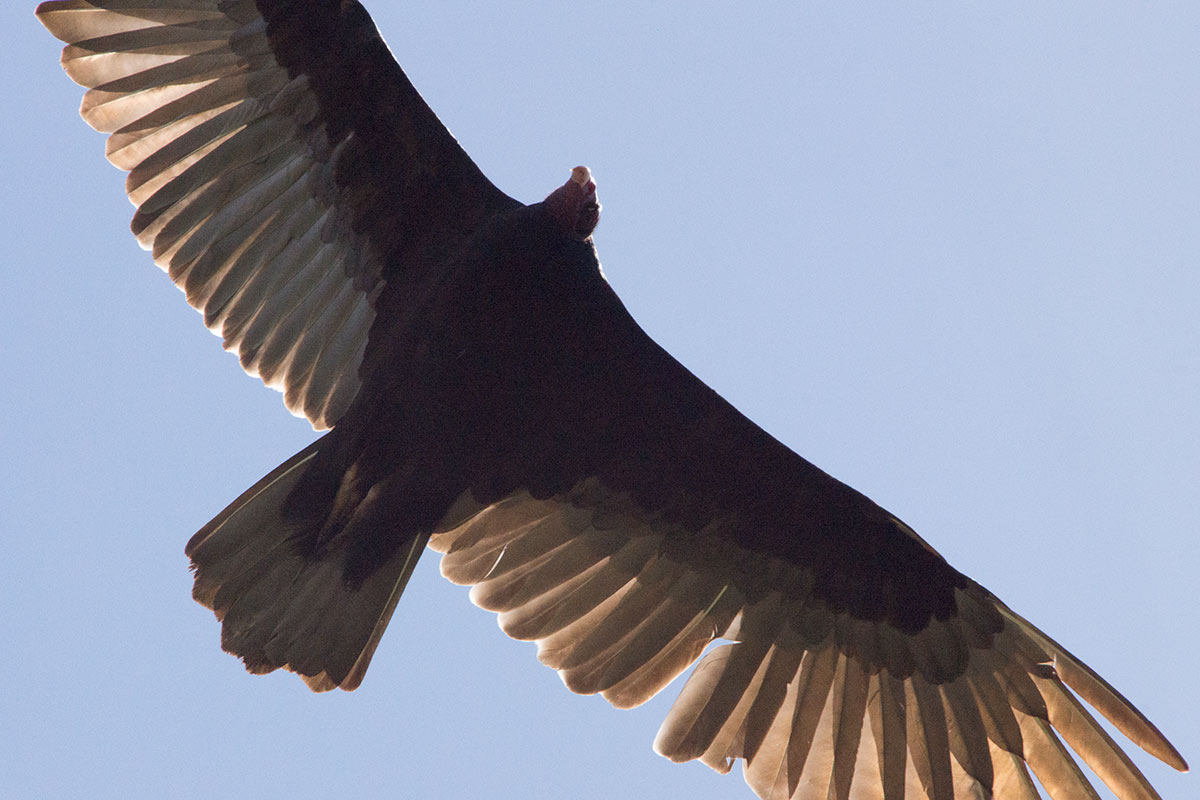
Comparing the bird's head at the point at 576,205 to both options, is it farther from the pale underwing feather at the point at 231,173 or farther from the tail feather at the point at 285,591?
the tail feather at the point at 285,591

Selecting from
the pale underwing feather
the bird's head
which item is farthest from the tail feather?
the bird's head

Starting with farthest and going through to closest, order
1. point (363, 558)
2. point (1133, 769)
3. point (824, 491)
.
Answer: point (824, 491)
point (363, 558)
point (1133, 769)

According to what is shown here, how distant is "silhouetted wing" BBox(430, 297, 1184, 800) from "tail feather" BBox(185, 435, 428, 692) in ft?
1.45

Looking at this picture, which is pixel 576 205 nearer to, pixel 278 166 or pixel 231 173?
pixel 278 166

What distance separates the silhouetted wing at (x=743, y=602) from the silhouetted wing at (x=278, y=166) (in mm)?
633

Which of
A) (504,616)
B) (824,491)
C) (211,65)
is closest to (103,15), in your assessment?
(211,65)

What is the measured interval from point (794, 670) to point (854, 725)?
26 cm

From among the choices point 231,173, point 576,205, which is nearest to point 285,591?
point 231,173

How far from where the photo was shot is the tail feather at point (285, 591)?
3953mm

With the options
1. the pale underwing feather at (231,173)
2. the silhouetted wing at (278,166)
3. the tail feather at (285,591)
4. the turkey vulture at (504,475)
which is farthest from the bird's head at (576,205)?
the tail feather at (285,591)

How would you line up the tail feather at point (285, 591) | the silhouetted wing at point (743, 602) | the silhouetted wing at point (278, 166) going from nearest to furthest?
the tail feather at point (285, 591)
the silhouetted wing at point (278, 166)
the silhouetted wing at point (743, 602)

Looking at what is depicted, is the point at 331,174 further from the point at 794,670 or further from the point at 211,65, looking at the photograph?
the point at 794,670

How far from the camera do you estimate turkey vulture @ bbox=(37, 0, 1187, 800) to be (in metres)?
4.03

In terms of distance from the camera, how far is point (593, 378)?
4242 mm
